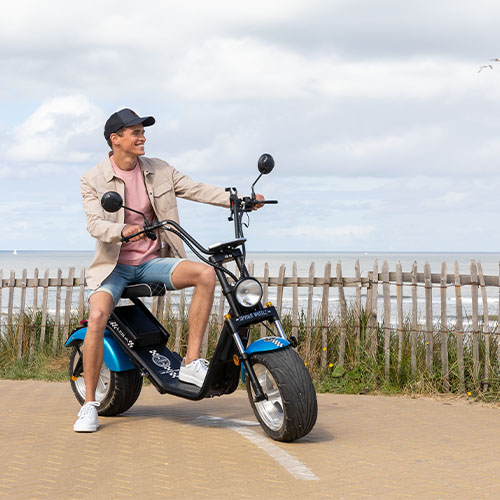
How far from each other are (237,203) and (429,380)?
4.03 metres

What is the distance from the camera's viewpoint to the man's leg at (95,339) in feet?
19.8

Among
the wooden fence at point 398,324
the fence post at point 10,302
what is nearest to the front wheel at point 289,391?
the wooden fence at point 398,324

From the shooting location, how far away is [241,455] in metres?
5.18

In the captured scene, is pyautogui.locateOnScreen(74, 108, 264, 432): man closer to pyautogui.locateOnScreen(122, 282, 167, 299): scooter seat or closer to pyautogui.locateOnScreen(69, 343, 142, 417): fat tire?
pyautogui.locateOnScreen(122, 282, 167, 299): scooter seat

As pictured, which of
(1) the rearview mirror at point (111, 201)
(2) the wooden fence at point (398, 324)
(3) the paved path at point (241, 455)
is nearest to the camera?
(3) the paved path at point (241, 455)

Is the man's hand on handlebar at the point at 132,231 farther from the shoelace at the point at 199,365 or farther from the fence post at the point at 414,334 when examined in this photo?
the fence post at the point at 414,334

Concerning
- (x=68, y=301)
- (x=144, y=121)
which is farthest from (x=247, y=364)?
(x=68, y=301)

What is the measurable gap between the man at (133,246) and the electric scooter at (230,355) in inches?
6.3

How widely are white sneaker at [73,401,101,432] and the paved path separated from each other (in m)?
0.09

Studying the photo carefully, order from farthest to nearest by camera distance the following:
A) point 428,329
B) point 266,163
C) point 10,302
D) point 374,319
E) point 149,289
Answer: point 10,302, point 374,319, point 428,329, point 149,289, point 266,163

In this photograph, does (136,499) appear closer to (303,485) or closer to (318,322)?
(303,485)

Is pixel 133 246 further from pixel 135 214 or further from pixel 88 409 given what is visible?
pixel 88 409

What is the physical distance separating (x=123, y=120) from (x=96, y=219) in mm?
852

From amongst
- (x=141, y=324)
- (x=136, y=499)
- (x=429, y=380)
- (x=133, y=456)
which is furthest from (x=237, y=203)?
(x=429, y=380)
